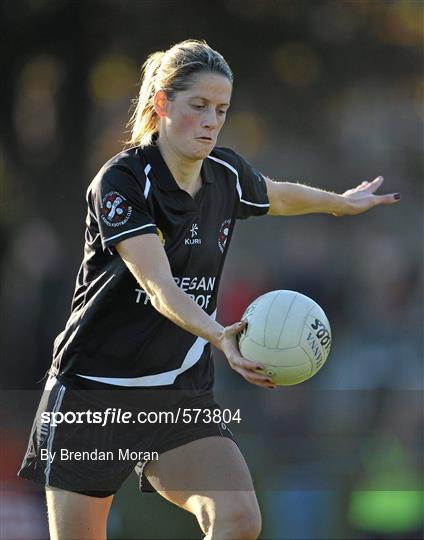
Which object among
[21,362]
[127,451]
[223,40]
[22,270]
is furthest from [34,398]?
[127,451]

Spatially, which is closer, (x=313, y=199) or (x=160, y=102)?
(x=160, y=102)

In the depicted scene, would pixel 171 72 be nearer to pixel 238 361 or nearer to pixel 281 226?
pixel 238 361

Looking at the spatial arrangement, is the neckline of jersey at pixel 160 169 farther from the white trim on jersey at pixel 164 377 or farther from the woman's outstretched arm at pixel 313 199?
the woman's outstretched arm at pixel 313 199

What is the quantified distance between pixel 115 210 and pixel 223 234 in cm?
57

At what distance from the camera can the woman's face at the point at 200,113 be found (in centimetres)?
366

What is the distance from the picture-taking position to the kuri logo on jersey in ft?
12.4

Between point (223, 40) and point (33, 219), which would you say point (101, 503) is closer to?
point (33, 219)

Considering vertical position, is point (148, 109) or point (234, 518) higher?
point (148, 109)

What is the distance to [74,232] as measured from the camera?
25.7 ft

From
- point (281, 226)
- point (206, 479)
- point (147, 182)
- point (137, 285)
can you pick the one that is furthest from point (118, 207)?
point (281, 226)

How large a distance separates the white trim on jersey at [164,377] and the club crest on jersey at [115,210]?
22.7 inches

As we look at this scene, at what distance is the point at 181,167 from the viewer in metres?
3.79

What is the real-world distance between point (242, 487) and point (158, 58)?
162 cm

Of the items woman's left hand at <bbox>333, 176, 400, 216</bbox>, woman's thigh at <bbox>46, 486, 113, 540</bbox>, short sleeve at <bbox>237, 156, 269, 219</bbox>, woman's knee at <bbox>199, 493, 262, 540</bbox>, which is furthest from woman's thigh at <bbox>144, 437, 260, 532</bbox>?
woman's left hand at <bbox>333, 176, 400, 216</bbox>
